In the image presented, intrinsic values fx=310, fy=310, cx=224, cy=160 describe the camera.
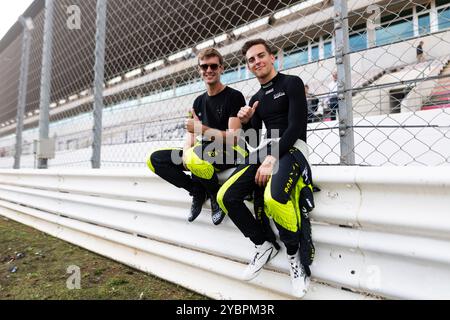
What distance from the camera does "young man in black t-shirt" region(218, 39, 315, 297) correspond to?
1422 mm

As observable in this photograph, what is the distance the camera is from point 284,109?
1.70 metres

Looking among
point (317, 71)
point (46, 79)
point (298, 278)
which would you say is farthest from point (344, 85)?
point (46, 79)

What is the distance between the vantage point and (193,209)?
1.93 meters

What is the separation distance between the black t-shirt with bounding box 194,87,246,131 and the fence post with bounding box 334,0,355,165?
0.64 m

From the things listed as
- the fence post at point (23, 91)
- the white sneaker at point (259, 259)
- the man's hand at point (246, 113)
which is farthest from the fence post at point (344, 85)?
the fence post at point (23, 91)

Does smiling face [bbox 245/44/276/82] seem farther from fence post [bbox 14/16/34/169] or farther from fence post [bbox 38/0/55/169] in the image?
fence post [bbox 14/16/34/169]

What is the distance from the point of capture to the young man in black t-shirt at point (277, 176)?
1.42m

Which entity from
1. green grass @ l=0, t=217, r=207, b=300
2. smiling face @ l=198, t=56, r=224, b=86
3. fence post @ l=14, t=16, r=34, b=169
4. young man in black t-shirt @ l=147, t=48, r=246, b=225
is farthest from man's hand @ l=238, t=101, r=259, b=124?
fence post @ l=14, t=16, r=34, b=169

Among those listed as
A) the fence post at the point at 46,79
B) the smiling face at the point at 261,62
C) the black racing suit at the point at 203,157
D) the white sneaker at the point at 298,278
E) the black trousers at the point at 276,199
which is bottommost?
the white sneaker at the point at 298,278

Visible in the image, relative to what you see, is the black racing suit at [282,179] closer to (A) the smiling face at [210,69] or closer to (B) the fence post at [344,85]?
(B) the fence post at [344,85]

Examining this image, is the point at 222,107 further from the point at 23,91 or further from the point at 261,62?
the point at 23,91

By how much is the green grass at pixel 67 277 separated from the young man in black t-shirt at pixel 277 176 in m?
0.68
